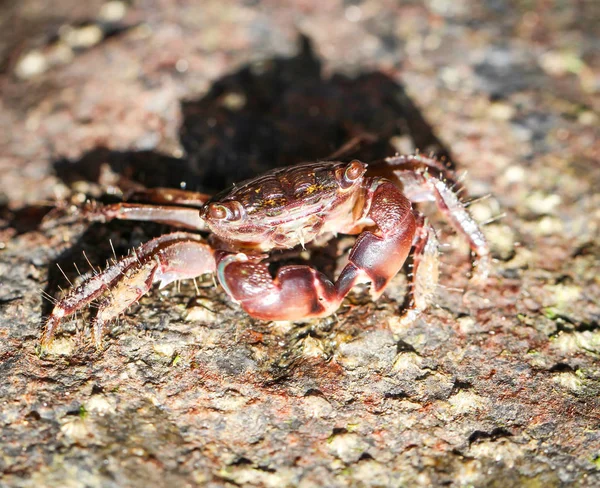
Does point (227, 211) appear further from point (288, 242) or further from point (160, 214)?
point (160, 214)

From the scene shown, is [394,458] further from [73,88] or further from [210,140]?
[73,88]

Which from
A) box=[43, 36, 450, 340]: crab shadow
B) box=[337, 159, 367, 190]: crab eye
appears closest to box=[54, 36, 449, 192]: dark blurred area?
box=[43, 36, 450, 340]: crab shadow

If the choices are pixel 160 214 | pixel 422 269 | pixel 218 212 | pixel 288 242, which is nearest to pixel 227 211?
pixel 218 212

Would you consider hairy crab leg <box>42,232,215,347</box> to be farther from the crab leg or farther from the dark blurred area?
the dark blurred area

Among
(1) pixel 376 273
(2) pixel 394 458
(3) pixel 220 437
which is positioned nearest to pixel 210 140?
(1) pixel 376 273

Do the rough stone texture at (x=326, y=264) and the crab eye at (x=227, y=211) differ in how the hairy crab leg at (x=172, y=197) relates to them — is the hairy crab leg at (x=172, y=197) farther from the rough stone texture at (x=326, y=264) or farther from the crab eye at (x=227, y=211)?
the crab eye at (x=227, y=211)

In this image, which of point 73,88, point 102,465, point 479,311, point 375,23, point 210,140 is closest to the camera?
point 102,465

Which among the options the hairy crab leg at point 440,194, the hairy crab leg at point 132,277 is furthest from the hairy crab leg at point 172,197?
the hairy crab leg at point 440,194
